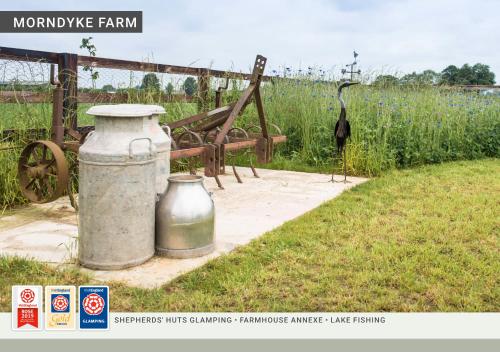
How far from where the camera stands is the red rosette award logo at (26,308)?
9.02ft

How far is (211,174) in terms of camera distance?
226 inches

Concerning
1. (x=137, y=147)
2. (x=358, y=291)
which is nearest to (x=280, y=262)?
(x=358, y=291)

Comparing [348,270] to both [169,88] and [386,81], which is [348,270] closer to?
[169,88]

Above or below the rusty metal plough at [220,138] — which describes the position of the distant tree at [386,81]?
→ above

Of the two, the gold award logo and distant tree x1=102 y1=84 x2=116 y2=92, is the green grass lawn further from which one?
distant tree x1=102 y1=84 x2=116 y2=92

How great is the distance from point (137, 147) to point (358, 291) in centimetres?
175

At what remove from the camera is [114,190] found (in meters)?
3.66

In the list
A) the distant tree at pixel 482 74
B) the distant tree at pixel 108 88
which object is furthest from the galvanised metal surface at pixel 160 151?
the distant tree at pixel 482 74

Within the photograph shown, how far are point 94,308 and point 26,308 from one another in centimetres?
35

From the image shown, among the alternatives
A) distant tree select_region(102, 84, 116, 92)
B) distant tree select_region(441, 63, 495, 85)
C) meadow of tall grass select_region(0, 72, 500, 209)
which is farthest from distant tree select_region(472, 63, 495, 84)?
distant tree select_region(102, 84, 116, 92)

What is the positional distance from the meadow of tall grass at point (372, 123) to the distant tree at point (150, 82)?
182 millimetres

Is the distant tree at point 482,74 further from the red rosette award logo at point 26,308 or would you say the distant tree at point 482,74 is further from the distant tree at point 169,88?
the red rosette award logo at point 26,308

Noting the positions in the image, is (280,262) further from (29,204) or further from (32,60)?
(32,60)

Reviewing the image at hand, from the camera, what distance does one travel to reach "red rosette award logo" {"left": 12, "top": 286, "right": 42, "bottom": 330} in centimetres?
275
